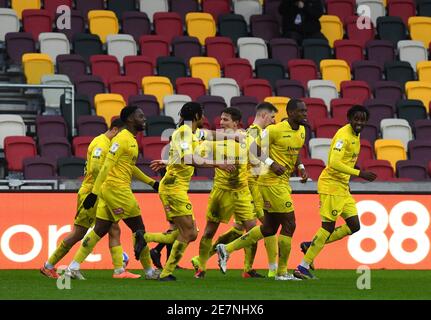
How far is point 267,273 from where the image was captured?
19.4 metres

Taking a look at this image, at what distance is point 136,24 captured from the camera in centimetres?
2745

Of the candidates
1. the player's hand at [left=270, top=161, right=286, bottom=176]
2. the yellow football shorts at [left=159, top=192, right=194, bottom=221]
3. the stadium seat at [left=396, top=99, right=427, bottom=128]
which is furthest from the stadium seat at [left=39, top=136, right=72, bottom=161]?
the stadium seat at [left=396, top=99, right=427, bottom=128]

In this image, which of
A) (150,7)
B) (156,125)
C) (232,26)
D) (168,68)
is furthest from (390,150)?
(150,7)

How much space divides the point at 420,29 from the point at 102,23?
745 centimetres

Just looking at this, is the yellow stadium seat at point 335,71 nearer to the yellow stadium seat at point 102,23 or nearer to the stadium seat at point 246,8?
the stadium seat at point 246,8

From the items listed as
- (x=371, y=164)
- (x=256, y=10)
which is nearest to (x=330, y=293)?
(x=371, y=164)

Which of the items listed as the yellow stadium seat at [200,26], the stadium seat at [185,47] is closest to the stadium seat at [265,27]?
the yellow stadium seat at [200,26]

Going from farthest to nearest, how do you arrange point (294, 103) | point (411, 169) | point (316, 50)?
Result: point (316, 50)
point (411, 169)
point (294, 103)

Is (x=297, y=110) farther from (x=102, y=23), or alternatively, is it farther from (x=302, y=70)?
(x=102, y=23)

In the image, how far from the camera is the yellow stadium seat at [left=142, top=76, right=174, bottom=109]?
25.5 metres

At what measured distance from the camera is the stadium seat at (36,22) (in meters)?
26.5

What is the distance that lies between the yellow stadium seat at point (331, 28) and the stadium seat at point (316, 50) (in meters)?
0.84

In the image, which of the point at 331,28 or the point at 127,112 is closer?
the point at 127,112

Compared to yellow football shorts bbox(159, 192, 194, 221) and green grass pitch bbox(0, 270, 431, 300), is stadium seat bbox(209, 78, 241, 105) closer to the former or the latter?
green grass pitch bbox(0, 270, 431, 300)
